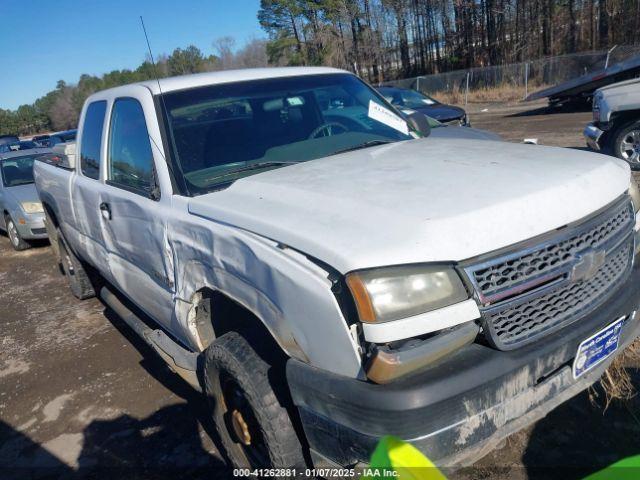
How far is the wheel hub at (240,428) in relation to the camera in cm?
261

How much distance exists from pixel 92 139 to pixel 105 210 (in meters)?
0.87

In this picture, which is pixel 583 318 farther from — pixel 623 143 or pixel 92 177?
pixel 623 143

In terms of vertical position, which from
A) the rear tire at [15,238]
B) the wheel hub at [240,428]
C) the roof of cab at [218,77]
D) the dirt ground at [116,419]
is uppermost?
the roof of cab at [218,77]

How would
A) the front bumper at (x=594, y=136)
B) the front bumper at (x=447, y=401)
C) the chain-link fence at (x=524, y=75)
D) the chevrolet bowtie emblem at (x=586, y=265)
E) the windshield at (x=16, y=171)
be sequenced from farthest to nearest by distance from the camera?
the chain-link fence at (x=524, y=75) < the windshield at (x=16, y=171) < the front bumper at (x=594, y=136) < the chevrolet bowtie emblem at (x=586, y=265) < the front bumper at (x=447, y=401)

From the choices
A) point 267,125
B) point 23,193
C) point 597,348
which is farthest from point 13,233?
point 597,348

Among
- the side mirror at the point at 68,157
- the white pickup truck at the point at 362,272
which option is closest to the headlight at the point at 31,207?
the side mirror at the point at 68,157

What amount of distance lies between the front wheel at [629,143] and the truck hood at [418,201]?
5.90 m

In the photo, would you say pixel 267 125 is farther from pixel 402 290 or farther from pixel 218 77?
pixel 402 290

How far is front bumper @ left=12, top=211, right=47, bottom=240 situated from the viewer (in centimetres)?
899

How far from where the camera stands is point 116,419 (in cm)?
367

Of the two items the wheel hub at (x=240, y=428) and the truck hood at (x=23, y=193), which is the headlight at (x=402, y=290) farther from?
the truck hood at (x=23, y=193)

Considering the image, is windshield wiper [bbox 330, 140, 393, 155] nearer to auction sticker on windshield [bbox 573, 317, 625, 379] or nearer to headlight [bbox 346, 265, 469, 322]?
headlight [bbox 346, 265, 469, 322]

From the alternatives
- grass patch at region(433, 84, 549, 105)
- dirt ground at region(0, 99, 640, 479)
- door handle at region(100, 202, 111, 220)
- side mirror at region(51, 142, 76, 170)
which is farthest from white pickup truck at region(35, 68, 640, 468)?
grass patch at region(433, 84, 549, 105)

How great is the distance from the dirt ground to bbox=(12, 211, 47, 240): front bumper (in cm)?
320
